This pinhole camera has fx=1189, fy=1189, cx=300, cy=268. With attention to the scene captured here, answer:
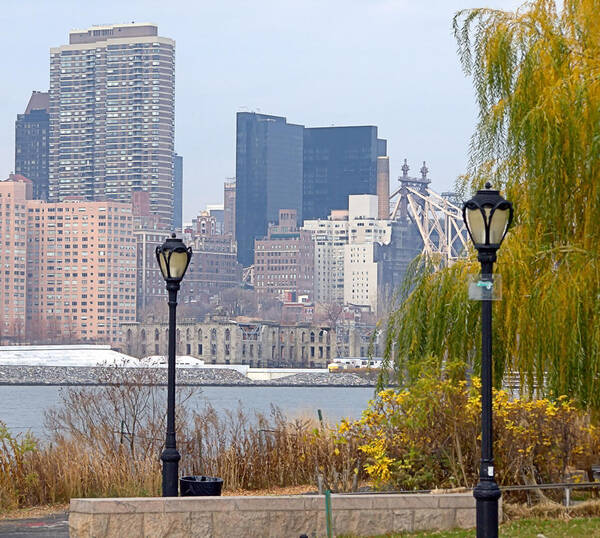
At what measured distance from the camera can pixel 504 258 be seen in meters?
18.1

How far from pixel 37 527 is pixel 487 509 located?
7845 mm

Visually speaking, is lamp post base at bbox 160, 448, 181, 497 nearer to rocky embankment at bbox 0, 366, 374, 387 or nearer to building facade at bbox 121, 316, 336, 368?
rocky embankment at bbox 0, 366, 374, 387

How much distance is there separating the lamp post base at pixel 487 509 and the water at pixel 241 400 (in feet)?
108

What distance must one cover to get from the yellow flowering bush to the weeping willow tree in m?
0.57

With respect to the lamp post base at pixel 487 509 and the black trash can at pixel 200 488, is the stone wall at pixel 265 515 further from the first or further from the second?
the lamp post base at pixel 487 509

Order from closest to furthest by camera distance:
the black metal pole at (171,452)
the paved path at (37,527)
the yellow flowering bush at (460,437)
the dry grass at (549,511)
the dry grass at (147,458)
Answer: the dry grass at (549,511)
the black metal pole at (171,452)
the paved path at (37,527)
the yellow flowering bush at (460,437)
the dry grass at (147,458)

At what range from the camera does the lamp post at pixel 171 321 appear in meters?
16.6

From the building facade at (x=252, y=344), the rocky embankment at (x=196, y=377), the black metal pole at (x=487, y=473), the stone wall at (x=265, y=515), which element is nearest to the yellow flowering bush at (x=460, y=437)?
the stone wall at (x=265, y=515)

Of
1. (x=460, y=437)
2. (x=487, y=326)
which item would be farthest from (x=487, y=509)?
(x=460, y=437)

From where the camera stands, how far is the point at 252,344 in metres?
175

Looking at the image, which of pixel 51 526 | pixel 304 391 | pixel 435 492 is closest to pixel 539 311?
pixel 435 492

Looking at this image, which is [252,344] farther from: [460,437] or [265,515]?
[265,515]

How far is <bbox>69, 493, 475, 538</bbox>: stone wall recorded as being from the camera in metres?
14.2

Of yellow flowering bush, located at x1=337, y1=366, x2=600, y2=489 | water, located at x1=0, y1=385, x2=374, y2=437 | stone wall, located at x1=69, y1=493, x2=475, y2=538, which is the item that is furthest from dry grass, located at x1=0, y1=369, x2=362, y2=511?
water, located at x1=0, y1=385, x2=374, y2=437
